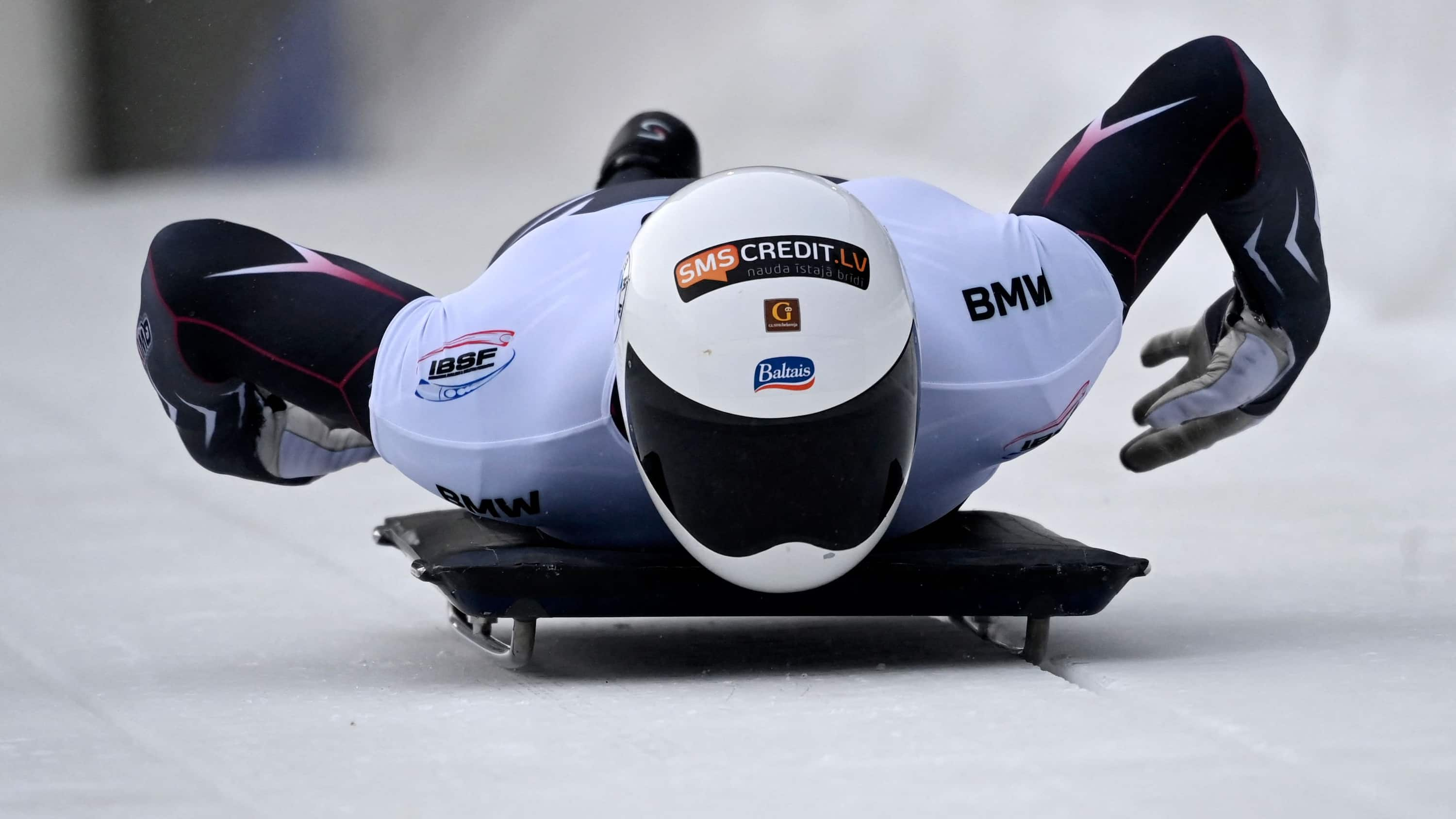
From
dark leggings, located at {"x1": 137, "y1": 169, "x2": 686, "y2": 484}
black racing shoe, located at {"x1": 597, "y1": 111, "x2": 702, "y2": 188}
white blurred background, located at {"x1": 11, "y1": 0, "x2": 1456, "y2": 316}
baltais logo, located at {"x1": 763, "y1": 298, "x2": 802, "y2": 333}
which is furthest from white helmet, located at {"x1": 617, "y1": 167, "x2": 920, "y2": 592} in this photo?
white blurred background, located at {"x1": 11, "y1": 0, "x2": 1456, "y2": 316}

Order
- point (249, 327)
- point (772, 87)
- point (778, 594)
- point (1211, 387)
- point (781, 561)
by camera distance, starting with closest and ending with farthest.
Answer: point (781, 561) → point (778, 594) → point (249, 327) → point (1211, 387) → point (772, 87)

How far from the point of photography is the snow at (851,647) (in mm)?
1729

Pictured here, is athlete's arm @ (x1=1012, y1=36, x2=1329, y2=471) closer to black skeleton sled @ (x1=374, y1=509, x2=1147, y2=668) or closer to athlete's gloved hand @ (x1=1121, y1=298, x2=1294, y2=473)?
athlete's gloved hand @ (x1=1121, y1=298, x2=1294, y2=473)

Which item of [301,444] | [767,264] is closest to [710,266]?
[767,264]

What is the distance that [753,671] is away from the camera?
2287 mm

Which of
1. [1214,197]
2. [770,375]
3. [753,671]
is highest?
[1214,197]

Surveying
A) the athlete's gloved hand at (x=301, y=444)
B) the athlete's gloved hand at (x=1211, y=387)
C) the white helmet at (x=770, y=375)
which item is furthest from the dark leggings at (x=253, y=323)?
the athlete's gloved hand at (x=1211, y=387)

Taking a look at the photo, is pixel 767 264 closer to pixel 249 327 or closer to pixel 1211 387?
pixel 249 327

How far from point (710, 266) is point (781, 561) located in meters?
0.37

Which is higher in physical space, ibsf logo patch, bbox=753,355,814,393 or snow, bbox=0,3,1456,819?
ibsf logo patch, bbox=753,355,814,393

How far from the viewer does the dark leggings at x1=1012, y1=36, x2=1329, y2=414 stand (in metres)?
2.50

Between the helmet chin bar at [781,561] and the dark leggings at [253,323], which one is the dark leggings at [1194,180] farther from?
the dark leggings at [253,323]

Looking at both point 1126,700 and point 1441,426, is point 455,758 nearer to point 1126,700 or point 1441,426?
point 1126,700

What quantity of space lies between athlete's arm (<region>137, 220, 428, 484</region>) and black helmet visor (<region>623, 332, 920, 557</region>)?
52cm
